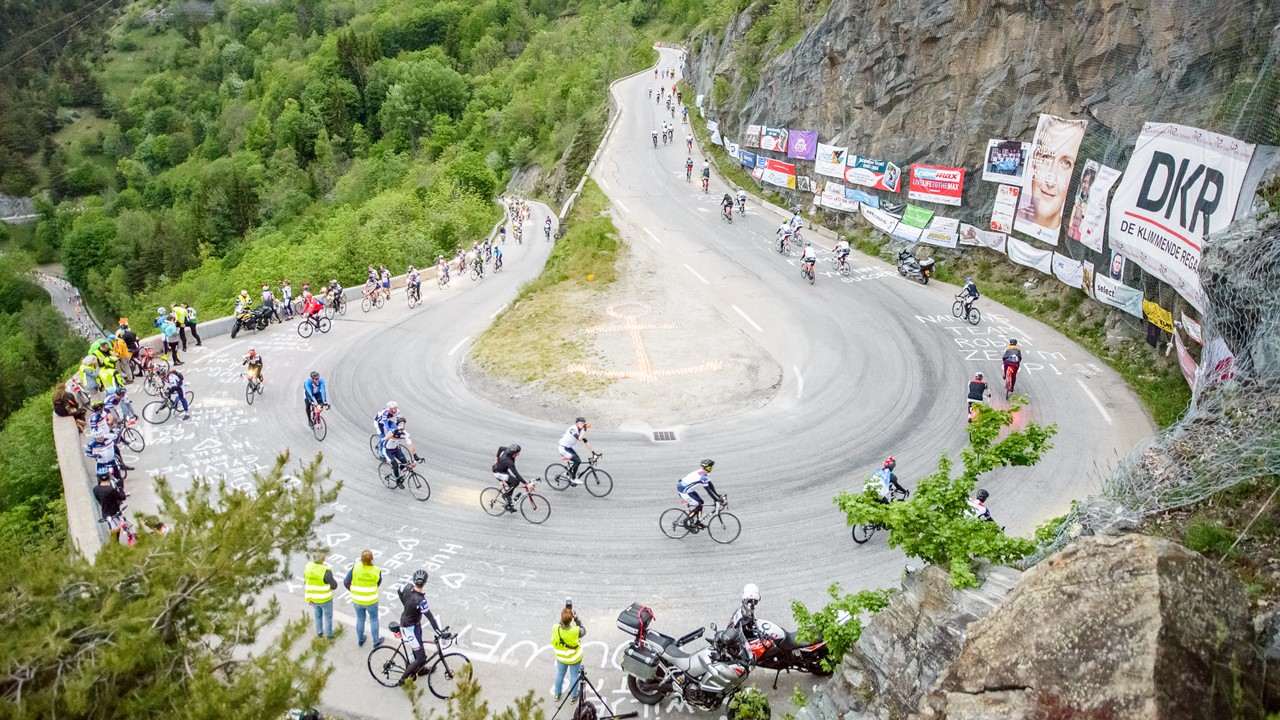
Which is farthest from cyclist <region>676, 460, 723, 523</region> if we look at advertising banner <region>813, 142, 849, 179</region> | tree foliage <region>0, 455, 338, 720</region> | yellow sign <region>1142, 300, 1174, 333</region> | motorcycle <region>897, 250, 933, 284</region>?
advertising banner <region>813, 142, 849, 179</region>

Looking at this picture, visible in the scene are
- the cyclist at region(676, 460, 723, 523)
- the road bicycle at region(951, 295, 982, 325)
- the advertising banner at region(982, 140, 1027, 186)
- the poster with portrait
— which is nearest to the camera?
the cyclist at region(676, 460, 723, 523)

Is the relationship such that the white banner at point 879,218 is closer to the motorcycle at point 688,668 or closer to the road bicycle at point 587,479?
the road bicycle at point 587,479

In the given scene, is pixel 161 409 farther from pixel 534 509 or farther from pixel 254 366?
pixel 534 509

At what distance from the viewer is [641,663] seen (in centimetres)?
1062

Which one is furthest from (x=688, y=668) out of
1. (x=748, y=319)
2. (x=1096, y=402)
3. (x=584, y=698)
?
(x=748, y=319)

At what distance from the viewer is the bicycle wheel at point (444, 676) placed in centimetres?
1123

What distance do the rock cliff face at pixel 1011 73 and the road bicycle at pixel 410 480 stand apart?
19753 mm

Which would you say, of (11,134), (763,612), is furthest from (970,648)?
(11,134)

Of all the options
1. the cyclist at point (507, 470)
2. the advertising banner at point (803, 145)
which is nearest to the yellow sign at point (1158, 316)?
the cyclist at point (507, 470)

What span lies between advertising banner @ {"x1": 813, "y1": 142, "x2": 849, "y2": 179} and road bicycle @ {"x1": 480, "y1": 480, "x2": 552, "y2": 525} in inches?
1079

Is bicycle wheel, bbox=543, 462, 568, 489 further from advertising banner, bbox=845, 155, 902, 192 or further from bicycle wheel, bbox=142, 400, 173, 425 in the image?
→ advertising banner, bbox=845, 155, 902, 192

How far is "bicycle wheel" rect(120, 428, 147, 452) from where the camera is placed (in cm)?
1892

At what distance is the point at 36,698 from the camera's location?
5.66 metres

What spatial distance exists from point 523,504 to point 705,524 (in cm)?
386
